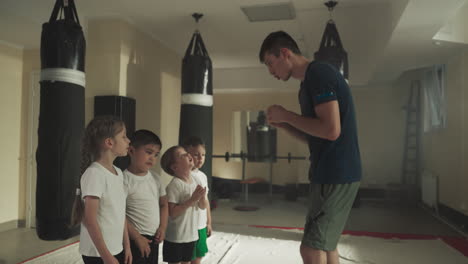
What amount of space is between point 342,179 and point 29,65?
468 centimetres

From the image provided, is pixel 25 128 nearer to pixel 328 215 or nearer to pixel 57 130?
pixel 57 130

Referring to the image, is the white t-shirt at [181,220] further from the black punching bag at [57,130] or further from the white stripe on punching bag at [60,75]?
the white stripe on punching bag at [60,75]

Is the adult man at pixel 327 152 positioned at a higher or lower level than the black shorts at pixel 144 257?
higher

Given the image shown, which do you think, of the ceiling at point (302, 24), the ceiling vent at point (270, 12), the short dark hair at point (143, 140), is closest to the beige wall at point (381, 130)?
the ceiling at point (302, 24)

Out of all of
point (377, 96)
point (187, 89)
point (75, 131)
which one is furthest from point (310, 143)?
point (377, 96)

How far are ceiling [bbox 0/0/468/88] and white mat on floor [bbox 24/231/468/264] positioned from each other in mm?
2258

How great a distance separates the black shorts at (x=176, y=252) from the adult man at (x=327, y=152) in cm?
87

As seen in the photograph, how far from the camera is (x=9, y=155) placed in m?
4.60

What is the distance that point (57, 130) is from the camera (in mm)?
2529

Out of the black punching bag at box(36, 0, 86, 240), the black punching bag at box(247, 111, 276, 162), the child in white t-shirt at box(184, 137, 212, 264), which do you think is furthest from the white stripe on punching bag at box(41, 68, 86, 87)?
the black punching bag at box(247, 111, 276, 162)

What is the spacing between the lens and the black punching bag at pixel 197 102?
3.64m

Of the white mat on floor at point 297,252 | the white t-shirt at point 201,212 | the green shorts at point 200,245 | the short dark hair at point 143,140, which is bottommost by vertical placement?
the white mat on floor at point 297,252

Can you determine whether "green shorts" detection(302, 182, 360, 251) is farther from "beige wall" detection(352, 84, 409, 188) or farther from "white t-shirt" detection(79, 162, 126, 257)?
"beige wall" detection(352, 84, 409, 188)

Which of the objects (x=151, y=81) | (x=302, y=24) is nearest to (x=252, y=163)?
(x=151, y=81)
